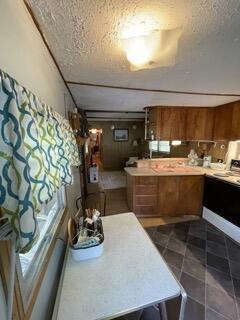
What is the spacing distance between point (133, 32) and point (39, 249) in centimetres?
151

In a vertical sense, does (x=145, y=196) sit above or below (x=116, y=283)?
below

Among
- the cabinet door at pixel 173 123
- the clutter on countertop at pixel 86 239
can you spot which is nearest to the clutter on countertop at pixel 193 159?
the cabinet door at pixel 173 123

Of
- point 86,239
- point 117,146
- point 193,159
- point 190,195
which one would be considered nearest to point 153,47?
point 86,239

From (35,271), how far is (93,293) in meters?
0.35

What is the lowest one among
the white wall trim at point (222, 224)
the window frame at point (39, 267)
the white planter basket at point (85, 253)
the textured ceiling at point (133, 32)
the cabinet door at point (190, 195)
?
the white wall trim at point (222, 224)

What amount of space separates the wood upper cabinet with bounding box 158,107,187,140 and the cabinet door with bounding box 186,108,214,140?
5.1 inches

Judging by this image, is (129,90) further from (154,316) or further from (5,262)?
(154,316)

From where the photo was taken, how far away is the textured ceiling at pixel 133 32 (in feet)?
2.73

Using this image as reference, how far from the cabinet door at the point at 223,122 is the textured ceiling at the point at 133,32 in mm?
1455

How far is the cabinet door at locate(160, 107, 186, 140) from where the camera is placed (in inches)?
135

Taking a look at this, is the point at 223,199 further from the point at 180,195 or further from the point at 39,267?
the point at 39,267

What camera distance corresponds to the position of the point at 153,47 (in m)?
1.07

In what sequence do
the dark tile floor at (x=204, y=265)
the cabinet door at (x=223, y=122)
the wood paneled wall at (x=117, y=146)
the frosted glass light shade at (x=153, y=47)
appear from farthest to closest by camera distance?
the wood paneled wall at (x=117, y=146) < the cabinet door at (x=223, y=122) < the dark tile floor at (x=204, y=265) < the frosted glass light shade at (x=153, y=47)

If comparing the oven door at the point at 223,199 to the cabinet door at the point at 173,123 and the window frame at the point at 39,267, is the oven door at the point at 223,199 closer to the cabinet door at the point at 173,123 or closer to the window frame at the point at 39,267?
the cabinet door at the point at 173,123
